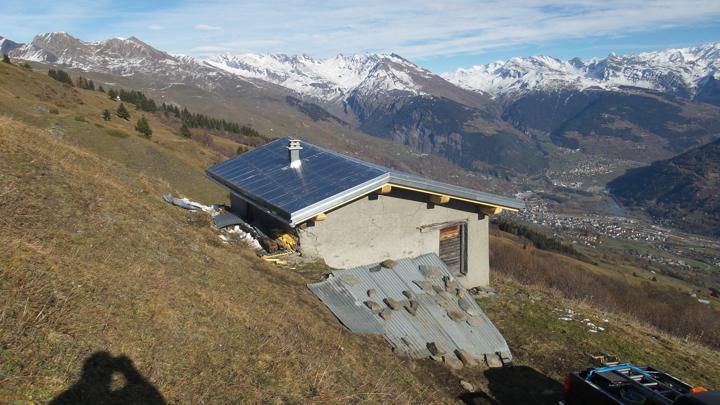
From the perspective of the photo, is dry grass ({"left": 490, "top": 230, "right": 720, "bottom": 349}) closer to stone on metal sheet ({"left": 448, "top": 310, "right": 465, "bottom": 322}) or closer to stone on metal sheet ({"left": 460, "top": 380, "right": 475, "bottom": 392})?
stone on metal sheet ({"left": 448, "top": 310, "right": 465, "bottom": 322})

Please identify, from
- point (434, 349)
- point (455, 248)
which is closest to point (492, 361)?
point (434, 349)

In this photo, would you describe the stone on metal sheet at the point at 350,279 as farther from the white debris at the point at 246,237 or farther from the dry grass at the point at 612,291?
the dry grass at the point at 612,291

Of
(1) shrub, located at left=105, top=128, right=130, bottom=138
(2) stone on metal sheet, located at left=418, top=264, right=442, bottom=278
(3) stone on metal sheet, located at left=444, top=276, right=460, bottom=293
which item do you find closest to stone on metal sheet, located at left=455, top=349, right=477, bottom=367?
(3) stone on metal sheet, located at left=444, top=276, right=460, bottom=293

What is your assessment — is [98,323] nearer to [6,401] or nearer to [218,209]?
[6,401]

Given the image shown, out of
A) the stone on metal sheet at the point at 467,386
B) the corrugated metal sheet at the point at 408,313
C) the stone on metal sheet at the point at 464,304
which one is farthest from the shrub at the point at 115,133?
the stone on metal sheet at the point at 467,386

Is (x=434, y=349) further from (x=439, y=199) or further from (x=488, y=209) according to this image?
(x=488, y=209)
